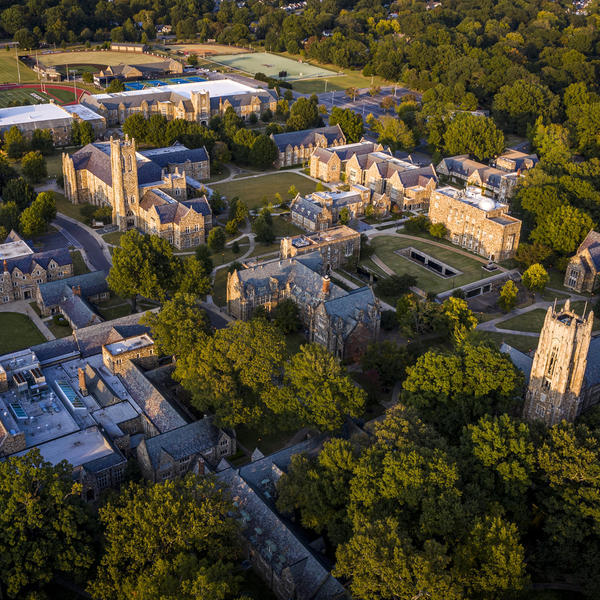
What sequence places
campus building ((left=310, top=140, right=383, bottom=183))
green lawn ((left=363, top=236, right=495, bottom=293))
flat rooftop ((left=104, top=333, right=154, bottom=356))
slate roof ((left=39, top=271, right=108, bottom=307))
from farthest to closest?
1. campus building ((left=310, top=140, right=383, bottom=183))
2. green lawn ((left=363, top=236, right=495, bottom=293))
3. slate roof ((left=39, top=271, right=108, bottom=307))
4. flat rooftop ((left=104, top=333, right=154, bottom=356))

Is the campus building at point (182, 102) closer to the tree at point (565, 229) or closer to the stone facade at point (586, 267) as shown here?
the tree at point (565, 229)

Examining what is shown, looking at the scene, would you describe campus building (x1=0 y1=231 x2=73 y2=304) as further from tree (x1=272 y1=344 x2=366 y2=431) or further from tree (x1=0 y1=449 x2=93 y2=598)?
tree (x1=0 y1=449 x2=93 y2=598)

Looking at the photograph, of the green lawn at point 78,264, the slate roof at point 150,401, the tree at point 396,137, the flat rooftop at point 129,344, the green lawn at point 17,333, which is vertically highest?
the tree at point 396,137

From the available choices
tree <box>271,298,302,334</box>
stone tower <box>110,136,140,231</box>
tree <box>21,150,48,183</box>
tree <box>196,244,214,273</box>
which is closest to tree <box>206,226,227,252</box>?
tree <box>196,244,214,273</box>

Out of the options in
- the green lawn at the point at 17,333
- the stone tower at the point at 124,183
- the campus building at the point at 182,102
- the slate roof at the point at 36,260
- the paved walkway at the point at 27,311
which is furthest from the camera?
the campus building at the point at 182,102

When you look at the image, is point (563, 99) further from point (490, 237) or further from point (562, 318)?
point (562, 318)

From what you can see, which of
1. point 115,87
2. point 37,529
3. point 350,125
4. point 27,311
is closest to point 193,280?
point 27,311

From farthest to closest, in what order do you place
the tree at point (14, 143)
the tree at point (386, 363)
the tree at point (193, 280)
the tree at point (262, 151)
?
the tree at point (14, 143) → the tree at point (262, 151) → the tree at point (193, 280) → the tree at point (386, 363)

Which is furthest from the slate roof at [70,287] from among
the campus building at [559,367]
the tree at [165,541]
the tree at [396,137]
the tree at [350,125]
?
the tree at [396,137]
